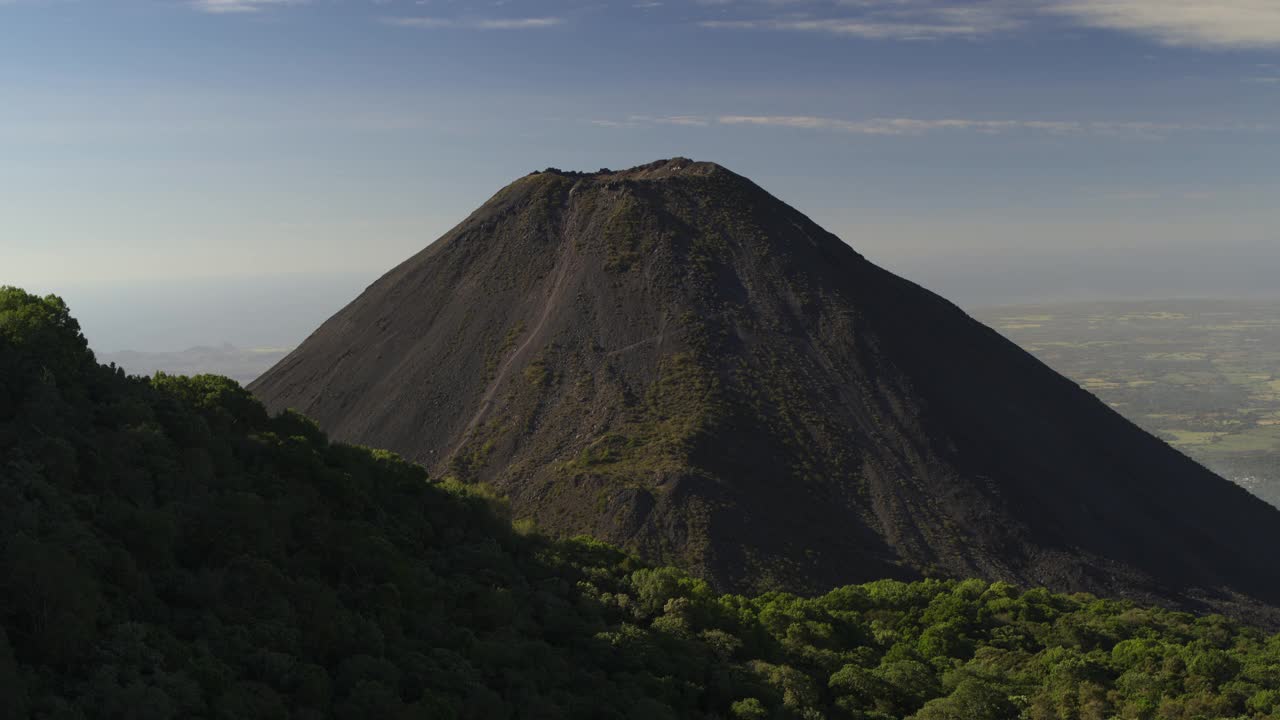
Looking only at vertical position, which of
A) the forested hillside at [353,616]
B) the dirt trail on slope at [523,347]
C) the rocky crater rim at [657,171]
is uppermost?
the rocky crater rim at [657,171]

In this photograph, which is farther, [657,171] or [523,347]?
[657,171]

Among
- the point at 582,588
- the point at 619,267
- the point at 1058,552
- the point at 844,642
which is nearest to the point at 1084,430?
the point at 1058,552

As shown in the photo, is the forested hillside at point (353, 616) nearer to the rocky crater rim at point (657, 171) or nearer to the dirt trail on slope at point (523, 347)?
the dirt trail on slope at point (523, 347)

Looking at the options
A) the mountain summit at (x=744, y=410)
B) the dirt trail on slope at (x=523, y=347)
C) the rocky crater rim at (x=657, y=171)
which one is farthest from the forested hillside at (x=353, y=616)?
the rocky crater rim at (x=657, y=171)

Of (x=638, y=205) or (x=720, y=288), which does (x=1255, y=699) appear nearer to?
(x=720, y=288)

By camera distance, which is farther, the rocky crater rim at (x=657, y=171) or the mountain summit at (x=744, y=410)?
the rocky crater rim at (x=657, y=171)

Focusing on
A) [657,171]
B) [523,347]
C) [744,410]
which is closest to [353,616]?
[744,410]

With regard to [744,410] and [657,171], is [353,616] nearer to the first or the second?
[744,410]
